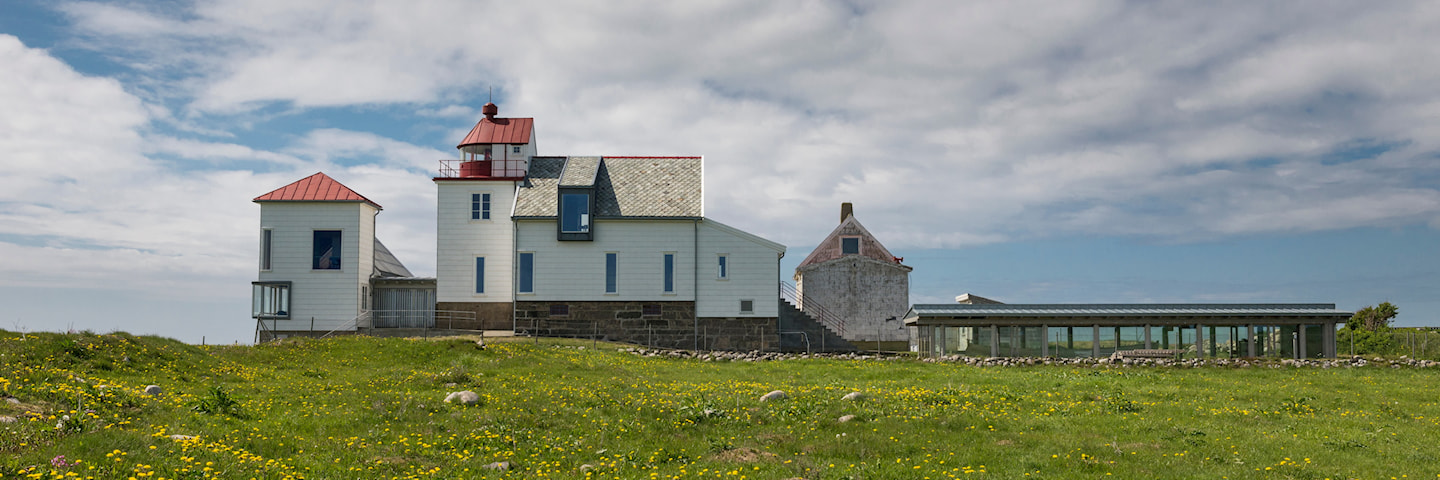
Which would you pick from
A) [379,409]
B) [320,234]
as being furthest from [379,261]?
[379,409]

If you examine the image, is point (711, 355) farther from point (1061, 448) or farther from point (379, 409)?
point (1061, 448)

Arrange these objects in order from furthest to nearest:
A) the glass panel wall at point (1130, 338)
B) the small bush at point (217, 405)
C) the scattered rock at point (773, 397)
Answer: the glass panel wall at point (1130, 338) → the scattered rock at point (773, 397) → the small bush at point (217, 405)

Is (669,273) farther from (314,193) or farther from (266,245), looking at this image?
(266,245)

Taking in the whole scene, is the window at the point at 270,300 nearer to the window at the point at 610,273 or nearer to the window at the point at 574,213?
the window at the point at 574,213

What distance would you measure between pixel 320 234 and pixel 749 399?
33.4 meters

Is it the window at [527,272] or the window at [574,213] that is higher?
the window at [574,213]

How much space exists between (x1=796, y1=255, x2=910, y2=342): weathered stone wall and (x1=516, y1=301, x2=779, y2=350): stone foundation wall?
10542 millimetres

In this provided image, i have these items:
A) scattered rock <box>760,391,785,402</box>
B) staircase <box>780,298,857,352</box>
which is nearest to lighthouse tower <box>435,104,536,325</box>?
staircase <box>780,298,857,352</box>

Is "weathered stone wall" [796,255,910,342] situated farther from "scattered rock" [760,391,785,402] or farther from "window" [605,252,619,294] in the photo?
"scattered rock" [760,391,785,402]

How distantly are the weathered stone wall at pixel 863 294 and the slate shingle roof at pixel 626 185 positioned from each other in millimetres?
11232

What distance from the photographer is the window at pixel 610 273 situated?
1823 inches

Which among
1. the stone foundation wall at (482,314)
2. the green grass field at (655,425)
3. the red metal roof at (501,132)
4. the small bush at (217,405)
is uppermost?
the red metal roof at (501,132)

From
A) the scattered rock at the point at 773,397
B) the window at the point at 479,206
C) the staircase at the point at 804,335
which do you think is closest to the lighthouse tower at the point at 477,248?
the window at the point at 479,206

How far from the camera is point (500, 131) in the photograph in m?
50.0
